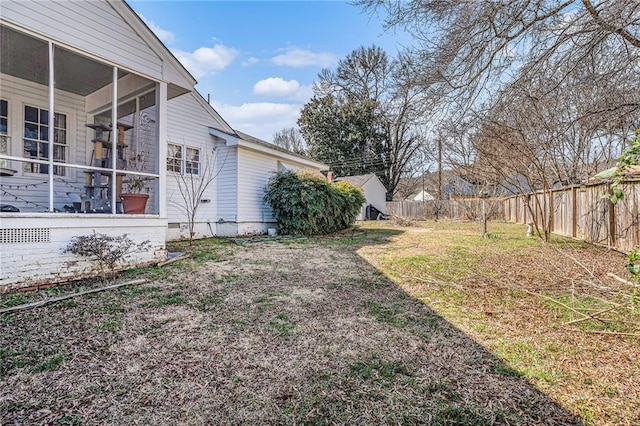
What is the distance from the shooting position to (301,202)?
10.1 m

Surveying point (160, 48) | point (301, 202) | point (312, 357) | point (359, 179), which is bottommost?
point (312, 357)

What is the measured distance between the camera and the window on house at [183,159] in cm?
888

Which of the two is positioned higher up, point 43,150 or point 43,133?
point 43,133

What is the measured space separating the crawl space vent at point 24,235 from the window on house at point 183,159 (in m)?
4.84

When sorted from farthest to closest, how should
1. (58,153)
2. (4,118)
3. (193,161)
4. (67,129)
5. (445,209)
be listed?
(445,209) → (193,161) → (67,129) → (58,153) → (4,118)

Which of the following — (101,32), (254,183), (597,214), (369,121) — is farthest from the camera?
(369,121)

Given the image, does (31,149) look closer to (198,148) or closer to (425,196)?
(198,148)

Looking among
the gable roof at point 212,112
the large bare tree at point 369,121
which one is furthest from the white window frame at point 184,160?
the large bare tree at point 369,121

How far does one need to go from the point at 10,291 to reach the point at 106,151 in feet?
12.2

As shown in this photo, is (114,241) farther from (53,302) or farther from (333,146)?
(333,146)

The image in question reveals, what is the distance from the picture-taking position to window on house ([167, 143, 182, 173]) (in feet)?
28.9

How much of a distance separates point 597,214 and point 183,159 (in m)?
10.9

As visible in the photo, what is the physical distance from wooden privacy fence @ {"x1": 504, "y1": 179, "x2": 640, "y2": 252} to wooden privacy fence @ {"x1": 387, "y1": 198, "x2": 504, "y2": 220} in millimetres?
6637

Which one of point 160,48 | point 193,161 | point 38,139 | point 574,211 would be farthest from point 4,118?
point 574,211
